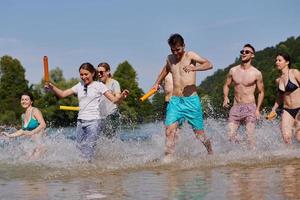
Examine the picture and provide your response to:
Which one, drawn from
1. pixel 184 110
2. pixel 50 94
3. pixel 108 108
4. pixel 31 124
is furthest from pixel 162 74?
pixel 50 94

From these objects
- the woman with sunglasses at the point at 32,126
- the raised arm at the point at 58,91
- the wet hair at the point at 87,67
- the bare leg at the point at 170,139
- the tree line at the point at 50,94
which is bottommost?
the bare leg at the point at 170,139

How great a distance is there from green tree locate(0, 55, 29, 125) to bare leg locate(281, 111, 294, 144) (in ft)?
217

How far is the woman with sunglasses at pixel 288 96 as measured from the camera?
10.0 metres

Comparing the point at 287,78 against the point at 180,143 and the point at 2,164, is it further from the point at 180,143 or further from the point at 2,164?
the point at 2,164

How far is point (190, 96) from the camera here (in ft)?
29.3

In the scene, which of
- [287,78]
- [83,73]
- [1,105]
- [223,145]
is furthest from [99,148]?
[1,105]

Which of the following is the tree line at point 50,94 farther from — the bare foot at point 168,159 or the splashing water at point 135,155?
the bare foot at point 168,159

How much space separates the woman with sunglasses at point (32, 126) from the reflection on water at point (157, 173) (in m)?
0.14

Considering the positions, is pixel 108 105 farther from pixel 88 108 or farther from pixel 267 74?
pixel 267 74

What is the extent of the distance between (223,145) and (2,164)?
378 centimetres

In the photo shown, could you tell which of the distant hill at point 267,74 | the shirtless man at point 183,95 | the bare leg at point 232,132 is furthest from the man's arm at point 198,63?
the distant hill at point 267,74

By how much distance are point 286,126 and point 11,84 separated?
236ft

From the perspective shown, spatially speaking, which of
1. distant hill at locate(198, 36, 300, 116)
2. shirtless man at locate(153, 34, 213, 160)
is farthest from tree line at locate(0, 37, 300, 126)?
shirtless man at locate(153, 34, 213, 160)

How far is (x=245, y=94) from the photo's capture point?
33.0 feet
